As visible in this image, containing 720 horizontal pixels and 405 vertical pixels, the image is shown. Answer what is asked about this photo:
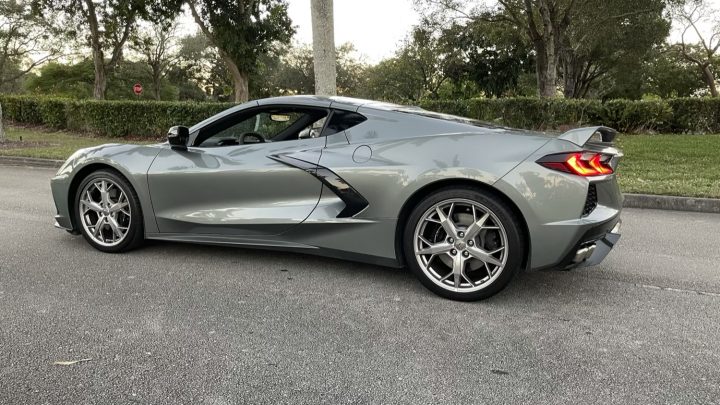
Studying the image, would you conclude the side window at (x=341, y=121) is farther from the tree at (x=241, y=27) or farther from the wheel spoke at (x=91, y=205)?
the tree at (x=241, y=27)

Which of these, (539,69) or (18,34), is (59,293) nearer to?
(539,69)

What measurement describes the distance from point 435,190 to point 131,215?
8.21ft

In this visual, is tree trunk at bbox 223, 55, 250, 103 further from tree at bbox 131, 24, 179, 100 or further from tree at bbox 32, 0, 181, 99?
→ tree at bbox 131, 24, 179, 100

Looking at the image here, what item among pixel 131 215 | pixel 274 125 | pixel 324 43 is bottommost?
pixel 131 215

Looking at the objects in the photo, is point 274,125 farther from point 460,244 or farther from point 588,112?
point 588,112

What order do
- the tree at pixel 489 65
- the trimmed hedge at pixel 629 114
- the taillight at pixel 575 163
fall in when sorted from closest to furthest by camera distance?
the taillight at pixel 575 163, the trimmed hedge at pixel 629 114, the tree at pixel 489 65

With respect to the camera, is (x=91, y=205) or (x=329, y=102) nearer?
(x=329, y=102)

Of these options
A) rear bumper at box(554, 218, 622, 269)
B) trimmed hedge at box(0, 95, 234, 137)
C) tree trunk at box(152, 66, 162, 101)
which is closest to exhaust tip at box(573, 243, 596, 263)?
rear bumper at box(554, 218, 622, 269)

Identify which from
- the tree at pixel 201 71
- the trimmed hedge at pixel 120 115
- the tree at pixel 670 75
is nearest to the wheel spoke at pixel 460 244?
the trimmed hedge at pixel 120 115

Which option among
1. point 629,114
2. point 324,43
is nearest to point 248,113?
point 324,43

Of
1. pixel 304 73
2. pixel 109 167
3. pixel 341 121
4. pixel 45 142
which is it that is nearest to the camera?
pixel 341 121

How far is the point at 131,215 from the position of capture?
14.2 ft

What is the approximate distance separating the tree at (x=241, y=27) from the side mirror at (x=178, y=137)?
2168 centimetres

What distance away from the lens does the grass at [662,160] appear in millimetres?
7699
